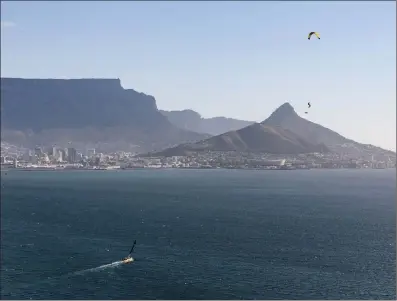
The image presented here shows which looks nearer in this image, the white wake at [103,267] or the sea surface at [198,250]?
the sea surface at [198,250]

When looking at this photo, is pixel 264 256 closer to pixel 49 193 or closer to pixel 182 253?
pixel 182 253

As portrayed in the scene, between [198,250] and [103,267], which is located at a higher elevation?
[198,250]

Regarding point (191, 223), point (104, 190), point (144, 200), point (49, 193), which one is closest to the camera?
point (191, 223)

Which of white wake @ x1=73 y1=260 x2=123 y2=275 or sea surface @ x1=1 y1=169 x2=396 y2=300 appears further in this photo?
white wake @ x1=73 y1=260 x2=123 y2=275

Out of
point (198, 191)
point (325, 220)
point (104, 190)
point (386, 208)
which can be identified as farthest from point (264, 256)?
point (104, 190)

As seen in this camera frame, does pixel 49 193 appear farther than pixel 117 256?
Yes

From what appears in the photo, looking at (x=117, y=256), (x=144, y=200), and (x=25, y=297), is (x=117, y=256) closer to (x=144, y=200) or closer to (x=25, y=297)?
(x=25, y=297)

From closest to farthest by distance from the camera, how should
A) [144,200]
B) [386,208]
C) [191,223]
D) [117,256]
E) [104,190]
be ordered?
1. [117,256]
2. [191,223]
3. [386,208]
4. [144,200]
5. [104,190]

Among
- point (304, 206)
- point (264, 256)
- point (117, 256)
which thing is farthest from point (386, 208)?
point (117, 256)
